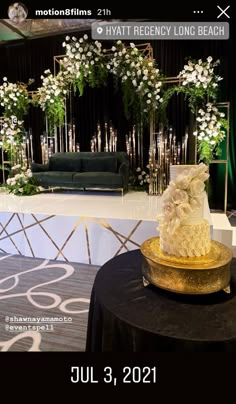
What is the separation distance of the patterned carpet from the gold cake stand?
908 mm

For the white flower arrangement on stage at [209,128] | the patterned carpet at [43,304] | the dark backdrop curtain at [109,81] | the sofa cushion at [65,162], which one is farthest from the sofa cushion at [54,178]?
the white flower arrangement on stage at [209,128]

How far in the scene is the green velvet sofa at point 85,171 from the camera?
473cm

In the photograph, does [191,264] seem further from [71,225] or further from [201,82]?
[201,82]

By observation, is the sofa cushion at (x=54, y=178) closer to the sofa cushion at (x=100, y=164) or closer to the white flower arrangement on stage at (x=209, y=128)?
the sofa cushion at (x=100, y=164)

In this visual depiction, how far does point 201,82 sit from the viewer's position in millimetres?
4215

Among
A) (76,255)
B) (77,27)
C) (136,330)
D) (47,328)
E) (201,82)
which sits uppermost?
(77,27)

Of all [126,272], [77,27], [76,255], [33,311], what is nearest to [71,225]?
[76,255]

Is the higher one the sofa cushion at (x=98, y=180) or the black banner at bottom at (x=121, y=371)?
the sofa cushion at (x=98, y=180)

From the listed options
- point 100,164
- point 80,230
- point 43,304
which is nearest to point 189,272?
point 43,304

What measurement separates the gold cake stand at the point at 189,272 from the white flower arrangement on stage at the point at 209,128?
3.36 metres

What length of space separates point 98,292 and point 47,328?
1061 millimetres

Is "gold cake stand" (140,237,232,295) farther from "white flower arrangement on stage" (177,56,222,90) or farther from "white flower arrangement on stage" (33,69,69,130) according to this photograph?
"white flower arrangement on stage" (33,69,69,130)

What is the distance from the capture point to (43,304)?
7.54ft

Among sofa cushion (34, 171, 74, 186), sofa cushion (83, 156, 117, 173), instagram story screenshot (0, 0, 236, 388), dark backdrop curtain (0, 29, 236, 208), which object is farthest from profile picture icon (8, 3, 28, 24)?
dark backdrop curtain (0, 29, 236, 208)
